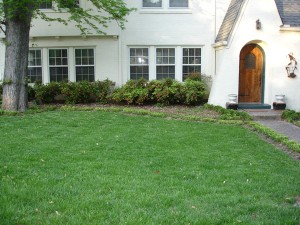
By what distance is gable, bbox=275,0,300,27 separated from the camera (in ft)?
47.9

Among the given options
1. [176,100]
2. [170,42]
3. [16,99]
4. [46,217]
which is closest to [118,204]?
[46,217]

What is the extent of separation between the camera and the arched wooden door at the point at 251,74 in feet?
49.1

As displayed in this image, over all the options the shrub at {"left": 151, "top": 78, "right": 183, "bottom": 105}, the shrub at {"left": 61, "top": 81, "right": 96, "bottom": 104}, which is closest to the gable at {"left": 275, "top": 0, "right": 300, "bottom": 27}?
the shrub at {"left": 151, "top": 78, "right": 183, "bottom": 105}

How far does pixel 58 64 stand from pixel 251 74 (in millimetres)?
8786

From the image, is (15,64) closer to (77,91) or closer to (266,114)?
(77,91)

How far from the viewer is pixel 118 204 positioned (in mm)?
4605

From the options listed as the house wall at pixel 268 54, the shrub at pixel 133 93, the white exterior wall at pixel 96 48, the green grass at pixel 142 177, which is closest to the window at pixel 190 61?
the house wall at pixel 268 54

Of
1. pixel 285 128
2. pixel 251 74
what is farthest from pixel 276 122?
pixel 251 74

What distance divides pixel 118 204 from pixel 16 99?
9.71 meters

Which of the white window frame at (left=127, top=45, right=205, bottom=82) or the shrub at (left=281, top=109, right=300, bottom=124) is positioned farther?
the white window frame at (left=127, top=45, right=205, bottom=82)

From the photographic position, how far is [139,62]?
658 inches

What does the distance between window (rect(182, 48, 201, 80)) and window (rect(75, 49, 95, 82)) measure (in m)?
4.26

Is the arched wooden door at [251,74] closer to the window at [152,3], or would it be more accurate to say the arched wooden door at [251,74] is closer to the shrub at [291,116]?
the shrub at [291,116]

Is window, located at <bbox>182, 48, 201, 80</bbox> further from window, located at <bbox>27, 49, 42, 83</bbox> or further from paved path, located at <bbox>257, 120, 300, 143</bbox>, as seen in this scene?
window, located at <bbox>27, 49, 42, 83</bbox>
